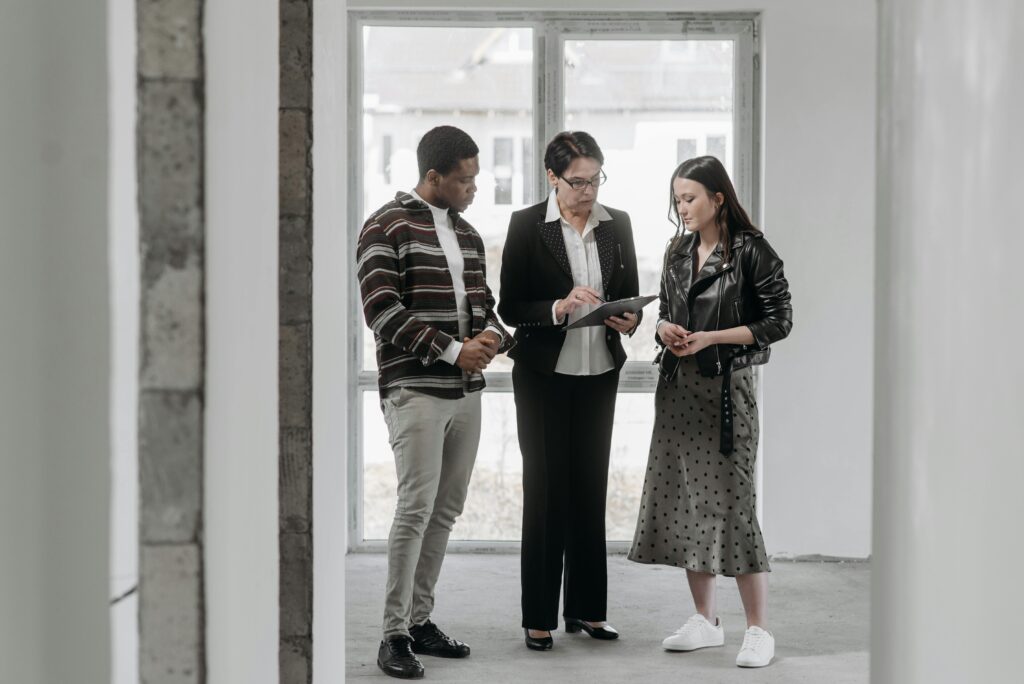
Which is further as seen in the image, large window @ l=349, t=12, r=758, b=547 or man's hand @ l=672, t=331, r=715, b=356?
large window @ l=349, t=12, r=758, b=547

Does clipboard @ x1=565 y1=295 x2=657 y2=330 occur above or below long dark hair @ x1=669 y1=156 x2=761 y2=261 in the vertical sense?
below

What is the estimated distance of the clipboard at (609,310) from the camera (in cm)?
355

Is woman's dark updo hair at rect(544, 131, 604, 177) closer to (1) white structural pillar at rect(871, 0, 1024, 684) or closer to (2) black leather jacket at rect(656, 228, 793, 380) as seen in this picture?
(2) black leather jacket at rect(656, 228, 793, 380)

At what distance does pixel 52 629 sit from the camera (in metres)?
1.58

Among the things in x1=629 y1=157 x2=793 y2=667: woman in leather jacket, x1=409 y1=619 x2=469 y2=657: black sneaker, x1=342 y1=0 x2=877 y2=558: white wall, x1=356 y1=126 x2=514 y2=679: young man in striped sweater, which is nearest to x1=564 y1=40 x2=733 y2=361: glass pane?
x1=342 y1=0 x2=877 y2=558: white wall

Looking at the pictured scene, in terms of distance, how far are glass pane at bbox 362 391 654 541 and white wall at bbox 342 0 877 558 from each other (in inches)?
24.5

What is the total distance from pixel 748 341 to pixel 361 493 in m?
2.46

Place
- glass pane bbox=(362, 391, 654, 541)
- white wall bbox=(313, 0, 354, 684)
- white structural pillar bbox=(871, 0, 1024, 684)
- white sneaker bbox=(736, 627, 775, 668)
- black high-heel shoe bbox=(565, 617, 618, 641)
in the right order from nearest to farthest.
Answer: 1. white structural pillar bbox=(871, 0, 1024, 684)
2. white wall bbox=(313, 0, 354, 684)
3. white sneaker bbox=(736, 627, 775, 668)
4. black high-heel shoe bbox=(565, 617, 618, 641)
5. glass pane bbox=(362, 391, 654, 541)

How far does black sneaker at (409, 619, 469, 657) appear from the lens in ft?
12.0

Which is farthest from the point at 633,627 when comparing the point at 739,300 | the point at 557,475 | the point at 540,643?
the point at 739,300

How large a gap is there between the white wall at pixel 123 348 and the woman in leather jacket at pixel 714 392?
1.71 m

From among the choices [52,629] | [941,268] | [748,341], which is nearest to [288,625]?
[52,629]

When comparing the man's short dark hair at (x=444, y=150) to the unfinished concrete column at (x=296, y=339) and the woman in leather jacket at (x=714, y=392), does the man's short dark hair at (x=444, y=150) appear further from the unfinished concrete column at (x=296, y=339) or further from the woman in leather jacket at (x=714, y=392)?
the unfinished concrete column at (x=296, y=339)

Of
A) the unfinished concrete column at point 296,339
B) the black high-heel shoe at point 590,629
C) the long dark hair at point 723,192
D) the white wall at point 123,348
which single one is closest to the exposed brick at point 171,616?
the white wall at point 123,348
